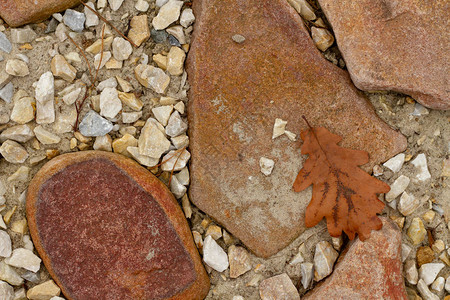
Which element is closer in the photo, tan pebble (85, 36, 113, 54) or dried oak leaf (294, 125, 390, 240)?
dried oak leaf (294, 125, 390, 240)

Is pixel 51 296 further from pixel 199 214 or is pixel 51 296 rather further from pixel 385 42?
pixel 385 42

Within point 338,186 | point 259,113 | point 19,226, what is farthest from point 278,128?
point 19,226

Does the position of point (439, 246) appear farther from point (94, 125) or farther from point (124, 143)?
point (94, 125)

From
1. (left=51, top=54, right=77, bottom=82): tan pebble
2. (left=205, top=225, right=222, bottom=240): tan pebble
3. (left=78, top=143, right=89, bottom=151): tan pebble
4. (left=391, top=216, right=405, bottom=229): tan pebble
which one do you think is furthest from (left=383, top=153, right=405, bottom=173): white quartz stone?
(left=51, top=54, right=77, bottom=82): tan pebble

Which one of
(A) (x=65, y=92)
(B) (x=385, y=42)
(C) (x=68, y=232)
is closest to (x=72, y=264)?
(C) (x=68, y=232)

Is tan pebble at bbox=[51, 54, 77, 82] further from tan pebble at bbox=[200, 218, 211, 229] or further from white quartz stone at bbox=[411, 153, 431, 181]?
white quartz stone at bbox=[411, 153, 431, 181]

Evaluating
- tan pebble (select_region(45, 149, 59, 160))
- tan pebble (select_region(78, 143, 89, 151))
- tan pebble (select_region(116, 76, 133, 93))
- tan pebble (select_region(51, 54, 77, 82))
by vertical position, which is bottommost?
tan pebble (select_region(45, 149, 59, 160))

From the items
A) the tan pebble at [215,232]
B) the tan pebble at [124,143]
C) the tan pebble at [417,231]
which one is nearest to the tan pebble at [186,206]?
the tan pebble at [215,232]
